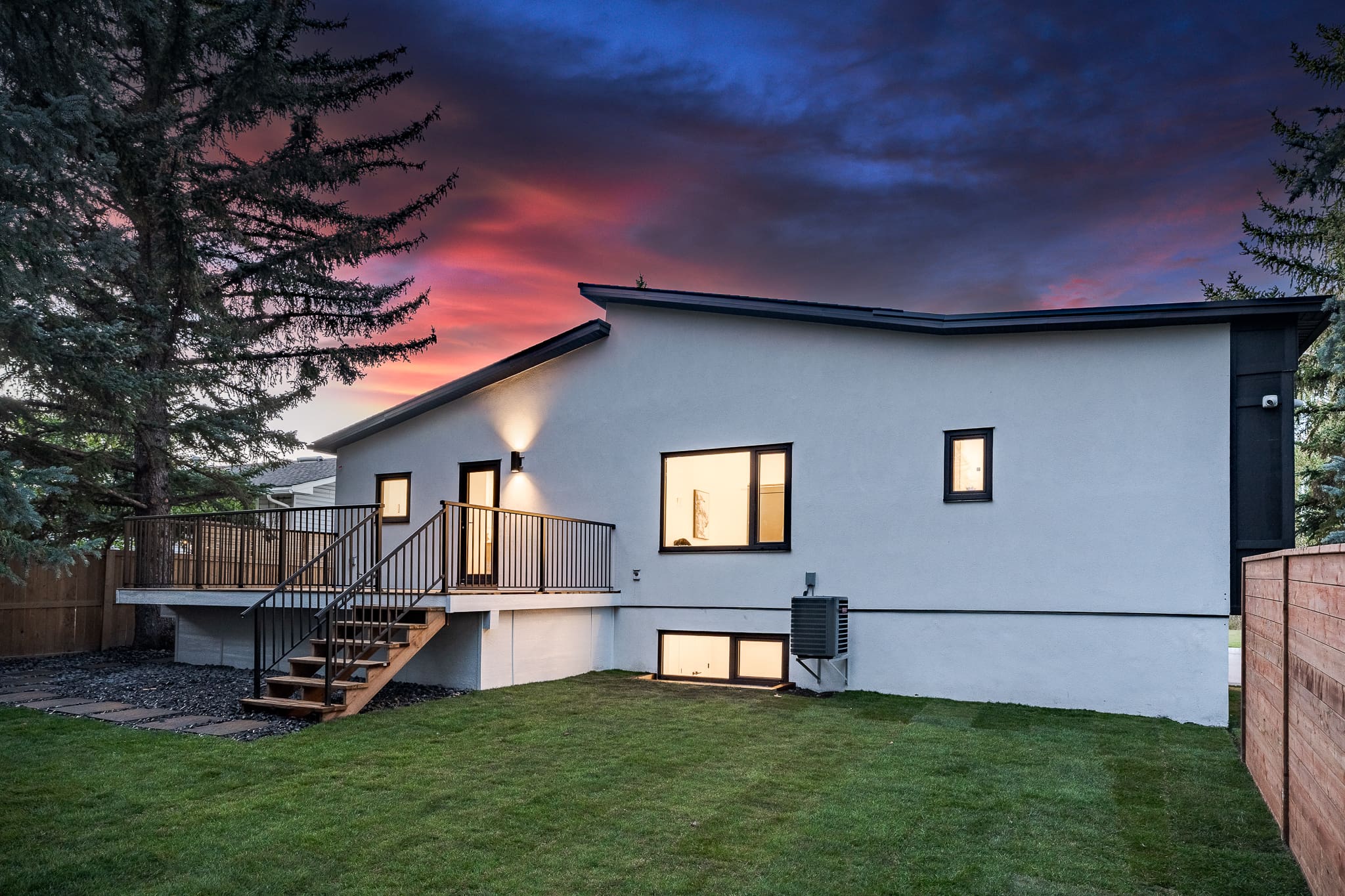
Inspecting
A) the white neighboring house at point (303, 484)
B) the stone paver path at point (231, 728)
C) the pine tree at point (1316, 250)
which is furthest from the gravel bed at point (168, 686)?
the white neighboring house at point (303, 484)

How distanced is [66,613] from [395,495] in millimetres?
4888

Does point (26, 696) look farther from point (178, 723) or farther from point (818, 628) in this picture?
point (818, 628)

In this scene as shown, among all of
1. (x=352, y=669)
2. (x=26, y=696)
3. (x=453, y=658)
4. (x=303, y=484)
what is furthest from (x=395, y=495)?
(x=303, y=484)

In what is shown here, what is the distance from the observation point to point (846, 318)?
31.1 feet

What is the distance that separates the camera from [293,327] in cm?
1407

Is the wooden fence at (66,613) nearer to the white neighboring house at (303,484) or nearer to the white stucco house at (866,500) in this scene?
the white stucco house at (866,500)

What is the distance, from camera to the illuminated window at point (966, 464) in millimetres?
Answer: 8844

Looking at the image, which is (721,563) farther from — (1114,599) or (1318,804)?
(1318,804)

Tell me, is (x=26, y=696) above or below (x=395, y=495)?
below

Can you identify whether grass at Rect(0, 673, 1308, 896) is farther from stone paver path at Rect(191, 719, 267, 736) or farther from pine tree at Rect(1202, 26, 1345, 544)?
pine tree at Rect(1202, 26, 1345, 544)

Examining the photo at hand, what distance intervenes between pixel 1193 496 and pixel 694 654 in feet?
18.6

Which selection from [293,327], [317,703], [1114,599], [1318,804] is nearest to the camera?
[1318,804]

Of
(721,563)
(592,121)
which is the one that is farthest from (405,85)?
(721,563)

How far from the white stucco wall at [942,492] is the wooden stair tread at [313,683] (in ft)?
5.18
